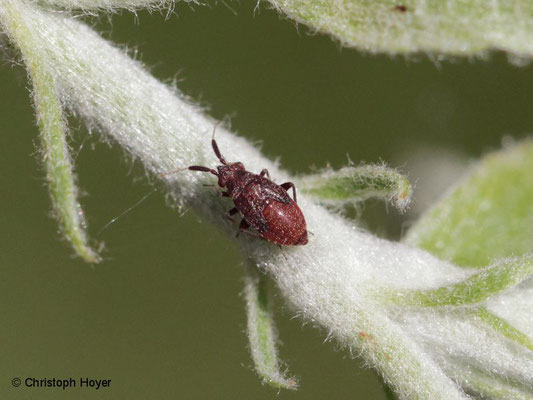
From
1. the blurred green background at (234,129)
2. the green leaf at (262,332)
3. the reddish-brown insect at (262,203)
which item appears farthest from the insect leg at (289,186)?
the blurred green background at (234,129)

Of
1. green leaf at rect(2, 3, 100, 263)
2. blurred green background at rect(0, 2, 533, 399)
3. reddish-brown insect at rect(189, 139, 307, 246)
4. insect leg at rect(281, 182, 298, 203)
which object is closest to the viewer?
green leaf at rect(2, 3, 100, 263)

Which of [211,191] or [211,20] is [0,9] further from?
[211,20]

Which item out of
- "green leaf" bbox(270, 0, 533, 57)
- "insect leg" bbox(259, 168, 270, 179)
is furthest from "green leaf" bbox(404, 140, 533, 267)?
"green leaf" bbox(270, 0, 533, 57)

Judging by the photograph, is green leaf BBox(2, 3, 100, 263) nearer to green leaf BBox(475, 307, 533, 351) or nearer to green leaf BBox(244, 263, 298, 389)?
green leaf BBox(244, 263, 298, 389)

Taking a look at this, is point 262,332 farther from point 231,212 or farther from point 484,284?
point 484,284

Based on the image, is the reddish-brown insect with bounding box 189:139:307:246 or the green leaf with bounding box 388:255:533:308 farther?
the reddish-brown insect with bounding box 189:139:307:246

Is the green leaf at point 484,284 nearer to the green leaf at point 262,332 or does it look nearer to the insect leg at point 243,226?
the green leaf at point 262,332
